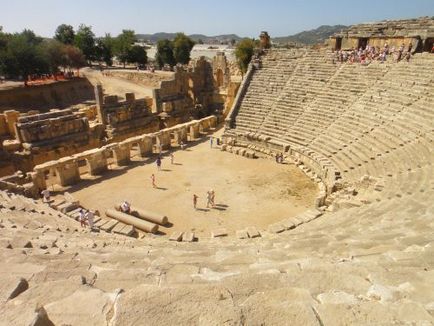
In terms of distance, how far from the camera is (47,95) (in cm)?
3288

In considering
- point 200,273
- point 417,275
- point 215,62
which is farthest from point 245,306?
point 215,62

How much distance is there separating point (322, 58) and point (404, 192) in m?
14.1

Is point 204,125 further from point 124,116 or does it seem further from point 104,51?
point 104,51

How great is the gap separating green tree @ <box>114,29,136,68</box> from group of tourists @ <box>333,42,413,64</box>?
34.9 metres

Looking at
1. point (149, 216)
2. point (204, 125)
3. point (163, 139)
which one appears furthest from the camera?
point (204, 125)

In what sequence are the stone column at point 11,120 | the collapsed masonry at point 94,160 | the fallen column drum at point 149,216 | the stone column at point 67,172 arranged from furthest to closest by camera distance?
the stone column at point 11,120, the stone column at point 67,172, the collapsed masonry at point 94,160, the fallen column drum at point 149,216

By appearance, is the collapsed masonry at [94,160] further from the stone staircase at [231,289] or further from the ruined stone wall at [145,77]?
the ruined stone wall at [145,77]

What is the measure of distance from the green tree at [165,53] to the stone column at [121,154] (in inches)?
1315

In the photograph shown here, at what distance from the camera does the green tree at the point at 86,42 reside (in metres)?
46.7

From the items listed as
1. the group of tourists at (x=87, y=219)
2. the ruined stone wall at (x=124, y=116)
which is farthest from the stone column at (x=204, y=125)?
the group of tourists at (x=87, y=219)

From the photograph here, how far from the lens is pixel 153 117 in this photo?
2336 cm

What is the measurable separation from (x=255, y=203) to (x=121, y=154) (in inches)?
316

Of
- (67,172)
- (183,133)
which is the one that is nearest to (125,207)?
(67,172)

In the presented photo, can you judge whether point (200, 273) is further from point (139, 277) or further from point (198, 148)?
point (198, 148)
